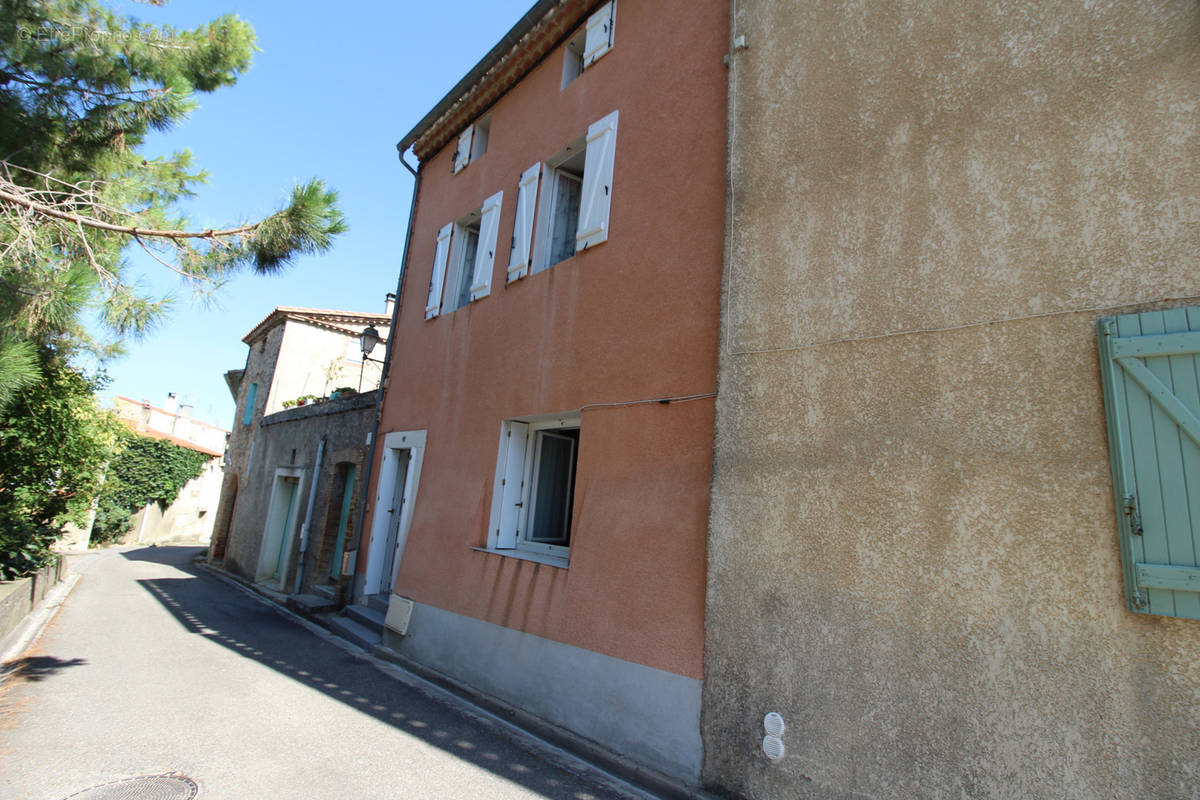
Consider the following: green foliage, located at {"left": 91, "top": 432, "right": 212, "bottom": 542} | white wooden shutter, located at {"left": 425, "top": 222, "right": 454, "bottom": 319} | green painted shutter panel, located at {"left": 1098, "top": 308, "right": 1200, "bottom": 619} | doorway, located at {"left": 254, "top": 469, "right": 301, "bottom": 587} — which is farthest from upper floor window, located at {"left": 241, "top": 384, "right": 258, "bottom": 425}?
green painted shutter panel, located at {"left": 1098, "top": 308, "right": 1200, "bottom": 619}

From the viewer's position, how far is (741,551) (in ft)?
12.7

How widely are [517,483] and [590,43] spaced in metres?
Result: 4.87

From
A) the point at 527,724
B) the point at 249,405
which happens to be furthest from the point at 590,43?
the point at 249,405

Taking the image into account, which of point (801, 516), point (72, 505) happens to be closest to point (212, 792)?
point (801, 516)

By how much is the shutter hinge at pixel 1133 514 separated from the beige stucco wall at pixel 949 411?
0.09 metres

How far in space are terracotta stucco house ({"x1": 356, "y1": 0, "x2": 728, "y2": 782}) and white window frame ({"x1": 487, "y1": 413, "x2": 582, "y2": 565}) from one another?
24mm

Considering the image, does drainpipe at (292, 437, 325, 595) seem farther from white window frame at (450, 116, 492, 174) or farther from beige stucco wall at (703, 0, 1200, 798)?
beige stucco wall at (703, 0, 1200, 798)

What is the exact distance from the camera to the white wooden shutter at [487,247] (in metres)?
7.42

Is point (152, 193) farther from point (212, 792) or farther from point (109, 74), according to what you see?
point (212, 792)

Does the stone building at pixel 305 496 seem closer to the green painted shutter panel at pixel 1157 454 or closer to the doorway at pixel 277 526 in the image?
the doorway at pixel 277 526

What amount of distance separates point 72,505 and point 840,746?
11.7m

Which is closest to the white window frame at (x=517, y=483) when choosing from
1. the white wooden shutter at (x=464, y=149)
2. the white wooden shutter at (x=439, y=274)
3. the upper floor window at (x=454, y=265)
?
the upper floor window at (x=454, y=265)

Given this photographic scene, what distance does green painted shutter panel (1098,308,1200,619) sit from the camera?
2.40 metres

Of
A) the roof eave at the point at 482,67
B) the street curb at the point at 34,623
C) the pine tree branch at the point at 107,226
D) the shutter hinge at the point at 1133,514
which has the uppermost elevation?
the roof eave at the point at 482,67
